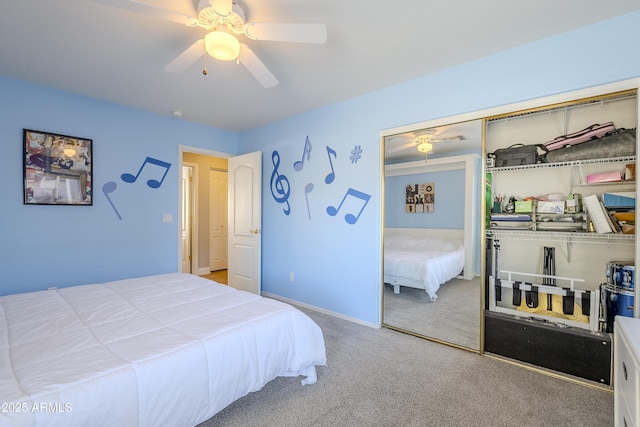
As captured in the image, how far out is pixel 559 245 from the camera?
2223mm

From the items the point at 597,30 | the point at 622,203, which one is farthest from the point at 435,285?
the point at 597,30

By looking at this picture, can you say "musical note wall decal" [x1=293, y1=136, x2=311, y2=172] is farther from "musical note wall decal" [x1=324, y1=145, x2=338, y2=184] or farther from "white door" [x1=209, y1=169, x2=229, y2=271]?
"white door" [x1=209, y1=169, x2=229, y2=271]

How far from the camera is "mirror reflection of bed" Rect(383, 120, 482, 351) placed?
99.9 inches

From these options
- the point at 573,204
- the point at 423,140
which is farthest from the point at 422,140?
the point at 573,204

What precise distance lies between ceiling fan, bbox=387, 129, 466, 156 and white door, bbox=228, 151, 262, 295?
1.96 m

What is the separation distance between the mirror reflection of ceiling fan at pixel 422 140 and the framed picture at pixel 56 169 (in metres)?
3.29

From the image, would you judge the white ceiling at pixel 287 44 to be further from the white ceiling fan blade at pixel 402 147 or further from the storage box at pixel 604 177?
the storage box at pixel 604 177

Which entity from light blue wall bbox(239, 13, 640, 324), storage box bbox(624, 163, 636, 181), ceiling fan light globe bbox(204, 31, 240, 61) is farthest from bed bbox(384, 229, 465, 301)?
ceiling fan light globe bbox(204, 31, 240, 61)

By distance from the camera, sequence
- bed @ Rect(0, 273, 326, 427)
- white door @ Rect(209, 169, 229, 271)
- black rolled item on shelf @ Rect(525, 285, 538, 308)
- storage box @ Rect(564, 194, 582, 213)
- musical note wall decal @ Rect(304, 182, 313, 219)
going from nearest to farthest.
Answer: bed @ Rect(0, 273, 326, 427) < storage box @ Rect(564, 194, 582, 213) < black rolled item on shelf @ Rect(525, 285, 538, 308) < musical note wall decal @ Rect(304, 182, 313, 219) < white door @ Rect(209, 169, 229, 271)

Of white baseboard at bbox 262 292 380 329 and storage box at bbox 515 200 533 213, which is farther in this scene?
white baseboard at bbox 262 292 380 329

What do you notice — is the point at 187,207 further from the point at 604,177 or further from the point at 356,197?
the point at 604,177

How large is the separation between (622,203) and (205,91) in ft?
11.8

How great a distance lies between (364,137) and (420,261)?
4.75ft

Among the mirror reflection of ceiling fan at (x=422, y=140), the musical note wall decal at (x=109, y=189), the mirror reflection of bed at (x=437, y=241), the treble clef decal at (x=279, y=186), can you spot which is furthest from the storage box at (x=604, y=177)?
the musical note wall decal at (x=109, y=189)
